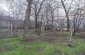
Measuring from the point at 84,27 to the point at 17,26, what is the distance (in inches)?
538

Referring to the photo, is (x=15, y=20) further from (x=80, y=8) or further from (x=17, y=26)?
(x=80, y=8)

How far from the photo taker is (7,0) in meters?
15.4

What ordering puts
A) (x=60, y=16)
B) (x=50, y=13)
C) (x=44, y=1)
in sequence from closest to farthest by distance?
(x=44, y=1)
(x=50, y=13)
(x=60, y=16)

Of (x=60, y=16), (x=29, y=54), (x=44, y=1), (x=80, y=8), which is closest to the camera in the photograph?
(x=29, y=54)

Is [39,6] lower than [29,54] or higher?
higher

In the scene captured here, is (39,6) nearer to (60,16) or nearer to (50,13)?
(50,13)

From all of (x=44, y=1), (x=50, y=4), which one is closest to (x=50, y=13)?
(x=50, y=4)

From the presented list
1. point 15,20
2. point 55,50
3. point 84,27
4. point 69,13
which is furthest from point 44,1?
point 55,50

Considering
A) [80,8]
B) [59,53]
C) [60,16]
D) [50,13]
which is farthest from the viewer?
[60,16]

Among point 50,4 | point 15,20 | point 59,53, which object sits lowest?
point 59,53

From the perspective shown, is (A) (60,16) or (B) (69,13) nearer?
(B) (69,13)

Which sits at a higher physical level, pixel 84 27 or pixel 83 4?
pixel 83 4

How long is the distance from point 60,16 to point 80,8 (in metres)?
15.4

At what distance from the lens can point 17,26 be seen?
Result: 108 ft
